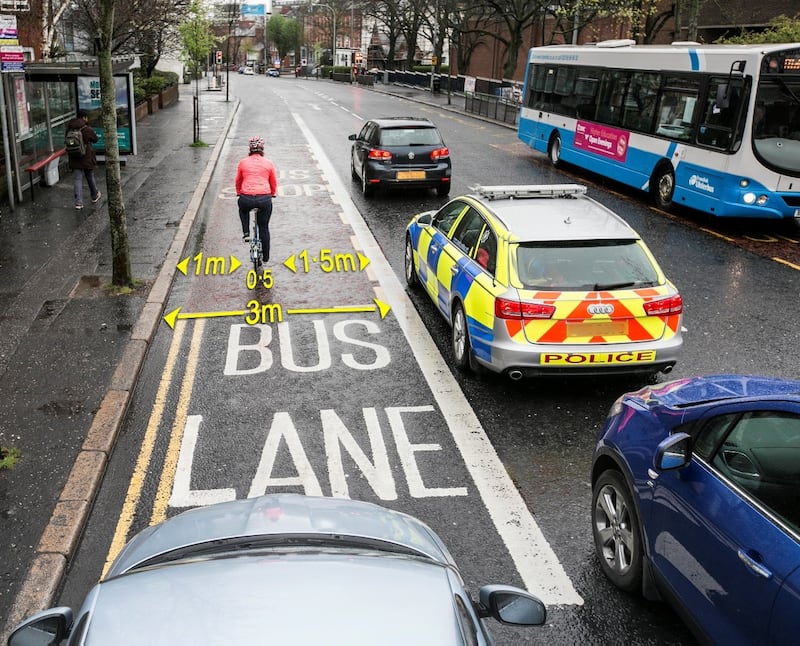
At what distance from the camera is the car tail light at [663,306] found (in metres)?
7.37

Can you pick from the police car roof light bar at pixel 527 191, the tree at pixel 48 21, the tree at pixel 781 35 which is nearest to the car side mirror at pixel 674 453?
the police car roof light bar at pixel 527 191

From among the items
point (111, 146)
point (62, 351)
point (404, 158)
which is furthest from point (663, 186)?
point (62, 351)

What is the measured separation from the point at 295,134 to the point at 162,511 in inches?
1041

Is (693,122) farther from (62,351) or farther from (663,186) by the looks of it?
(62,351)

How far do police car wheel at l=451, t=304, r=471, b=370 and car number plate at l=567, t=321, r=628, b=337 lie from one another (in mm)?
1190

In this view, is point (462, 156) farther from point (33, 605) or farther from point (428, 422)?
point (33, 605)

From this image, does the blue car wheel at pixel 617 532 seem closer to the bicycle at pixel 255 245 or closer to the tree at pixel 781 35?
the bicycle at pixel 255 245

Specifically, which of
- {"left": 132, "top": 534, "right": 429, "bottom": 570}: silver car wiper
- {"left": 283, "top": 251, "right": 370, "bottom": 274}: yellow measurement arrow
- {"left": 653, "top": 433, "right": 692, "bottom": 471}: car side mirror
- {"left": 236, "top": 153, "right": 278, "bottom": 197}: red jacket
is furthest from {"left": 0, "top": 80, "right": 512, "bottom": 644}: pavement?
{"left": 653, "top": 433, "right": 692, "bottom": 471}: car side mirror

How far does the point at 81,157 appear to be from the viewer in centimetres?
1537

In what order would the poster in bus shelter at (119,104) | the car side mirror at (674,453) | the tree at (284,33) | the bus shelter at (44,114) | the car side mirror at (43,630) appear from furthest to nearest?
the tree at (284,33) < the poster in bus shelter at (119,104) < the bus shelter at (44,114) < the car side mirror at (674,453) < the car side mirror at (43,630)

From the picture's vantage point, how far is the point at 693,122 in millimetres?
15977

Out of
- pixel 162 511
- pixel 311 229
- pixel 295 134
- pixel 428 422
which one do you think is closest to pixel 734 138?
pixel 311 229

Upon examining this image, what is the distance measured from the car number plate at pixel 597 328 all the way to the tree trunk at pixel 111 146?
20.0ft

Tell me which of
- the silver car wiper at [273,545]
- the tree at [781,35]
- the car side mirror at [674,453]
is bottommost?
the silver car wiper at [273,545]
